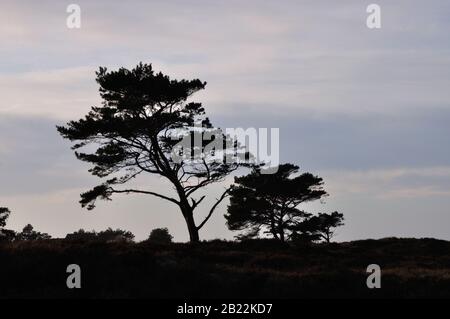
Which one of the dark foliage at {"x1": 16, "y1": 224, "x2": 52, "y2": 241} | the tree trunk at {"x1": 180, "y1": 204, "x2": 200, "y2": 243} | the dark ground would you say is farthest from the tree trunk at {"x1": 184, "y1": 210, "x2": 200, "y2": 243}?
the dark foliage at {"x1": 16, "y1": 224, "x2": 52, "y2": 241}

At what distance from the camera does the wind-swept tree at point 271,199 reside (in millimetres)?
46969

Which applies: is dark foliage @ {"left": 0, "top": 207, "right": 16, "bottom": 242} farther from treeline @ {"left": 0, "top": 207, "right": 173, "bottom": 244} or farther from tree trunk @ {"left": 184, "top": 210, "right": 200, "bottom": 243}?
tree trunk @ {"left": 184, "top": 210, "right": 200, "bottom": 243}

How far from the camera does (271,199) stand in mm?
48594

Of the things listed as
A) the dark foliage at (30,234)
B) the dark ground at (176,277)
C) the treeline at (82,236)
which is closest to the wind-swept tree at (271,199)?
the treeline at (82,236)

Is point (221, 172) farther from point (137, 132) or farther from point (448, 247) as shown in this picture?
point (448, 247)

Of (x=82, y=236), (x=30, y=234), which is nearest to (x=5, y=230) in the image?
(x=82, y=236)

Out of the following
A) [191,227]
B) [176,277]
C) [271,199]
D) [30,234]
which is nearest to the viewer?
[176,277]

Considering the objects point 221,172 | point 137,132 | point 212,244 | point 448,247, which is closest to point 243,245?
point 212,244

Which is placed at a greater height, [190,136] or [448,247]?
[190,136]

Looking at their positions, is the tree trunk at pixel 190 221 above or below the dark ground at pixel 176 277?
above

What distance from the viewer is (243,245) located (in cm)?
2827

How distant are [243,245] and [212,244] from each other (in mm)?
1631

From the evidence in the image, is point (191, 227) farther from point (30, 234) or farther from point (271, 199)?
point (30, 234)

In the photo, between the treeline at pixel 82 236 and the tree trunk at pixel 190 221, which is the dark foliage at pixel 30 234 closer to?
the treeline at pixel 82 236
